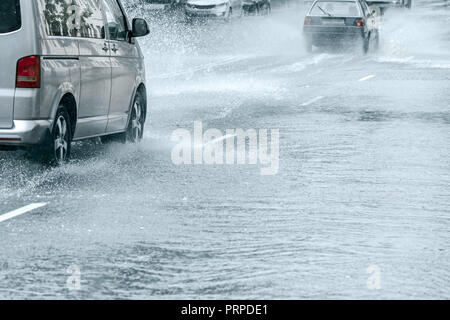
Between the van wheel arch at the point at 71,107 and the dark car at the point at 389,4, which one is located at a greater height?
the van wheel arch at the point at 71,107

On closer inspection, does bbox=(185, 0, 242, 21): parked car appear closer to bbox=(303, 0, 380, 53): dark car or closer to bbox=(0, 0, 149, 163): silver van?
bbox=(303, 0, 380, 53): dark car

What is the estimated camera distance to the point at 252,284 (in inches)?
272

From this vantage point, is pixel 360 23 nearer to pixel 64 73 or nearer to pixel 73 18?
pixel 73 18

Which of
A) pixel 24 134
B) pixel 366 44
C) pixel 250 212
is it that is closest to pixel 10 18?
pixel 24 134

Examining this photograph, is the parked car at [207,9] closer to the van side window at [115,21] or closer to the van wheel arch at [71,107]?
the van side window at [115,21]

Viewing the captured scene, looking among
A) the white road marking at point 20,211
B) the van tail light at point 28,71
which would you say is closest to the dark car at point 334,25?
the van tail light at point 28,71

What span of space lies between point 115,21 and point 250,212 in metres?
4.56

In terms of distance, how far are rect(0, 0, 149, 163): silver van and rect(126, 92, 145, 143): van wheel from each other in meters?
0.05

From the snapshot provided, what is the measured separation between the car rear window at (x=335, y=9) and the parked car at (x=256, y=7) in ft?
57.0

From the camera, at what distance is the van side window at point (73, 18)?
36.8 ft

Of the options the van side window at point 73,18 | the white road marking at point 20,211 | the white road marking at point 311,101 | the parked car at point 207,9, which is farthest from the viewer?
the parked car at point 207,9
